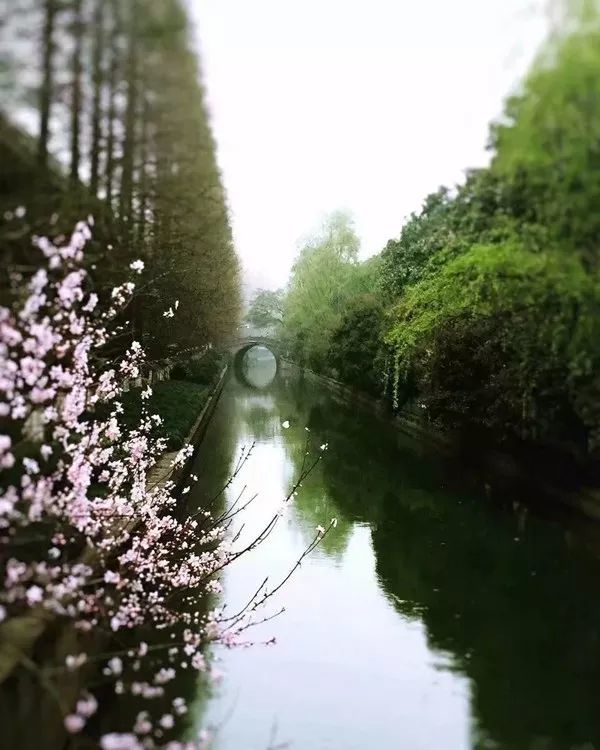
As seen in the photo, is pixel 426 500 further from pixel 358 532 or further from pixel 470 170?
pixel 470 170

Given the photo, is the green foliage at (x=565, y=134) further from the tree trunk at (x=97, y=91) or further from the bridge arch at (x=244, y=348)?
the bridge arch at (x=244, y=348)

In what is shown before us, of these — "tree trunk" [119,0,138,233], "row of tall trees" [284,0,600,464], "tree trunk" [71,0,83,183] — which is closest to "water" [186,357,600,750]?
"row of tall trees" [284,0,600,464]

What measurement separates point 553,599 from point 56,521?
7594 millimetres

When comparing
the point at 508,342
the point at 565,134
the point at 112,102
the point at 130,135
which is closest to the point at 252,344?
the point at 508,342

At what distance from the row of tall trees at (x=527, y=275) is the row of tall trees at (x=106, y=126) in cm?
292

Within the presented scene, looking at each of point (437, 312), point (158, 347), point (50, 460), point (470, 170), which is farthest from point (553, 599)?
point (158, 347)

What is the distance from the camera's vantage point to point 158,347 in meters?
21.0

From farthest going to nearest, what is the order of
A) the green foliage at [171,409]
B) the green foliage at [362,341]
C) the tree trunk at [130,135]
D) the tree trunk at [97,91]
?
the green foliage at [362,341] < the green foliage at [171,409] < the tree trunk at [130,135] < the tree trunk at [97,91]

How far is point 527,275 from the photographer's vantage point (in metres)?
8.54

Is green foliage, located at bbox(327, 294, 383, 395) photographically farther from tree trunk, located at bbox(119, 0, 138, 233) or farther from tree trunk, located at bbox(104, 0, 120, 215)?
tree trunk, located at bbox(104, 0, 120, 215)

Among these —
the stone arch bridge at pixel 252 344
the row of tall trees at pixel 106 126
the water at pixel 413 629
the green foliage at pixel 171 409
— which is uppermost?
the row of tall trees at pixel 106 126

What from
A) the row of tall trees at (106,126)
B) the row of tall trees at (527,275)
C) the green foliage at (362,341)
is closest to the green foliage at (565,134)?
the row of tall trees at (527,275)

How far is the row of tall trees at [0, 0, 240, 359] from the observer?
5.73 metres

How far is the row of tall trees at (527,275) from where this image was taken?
6.22 metres
